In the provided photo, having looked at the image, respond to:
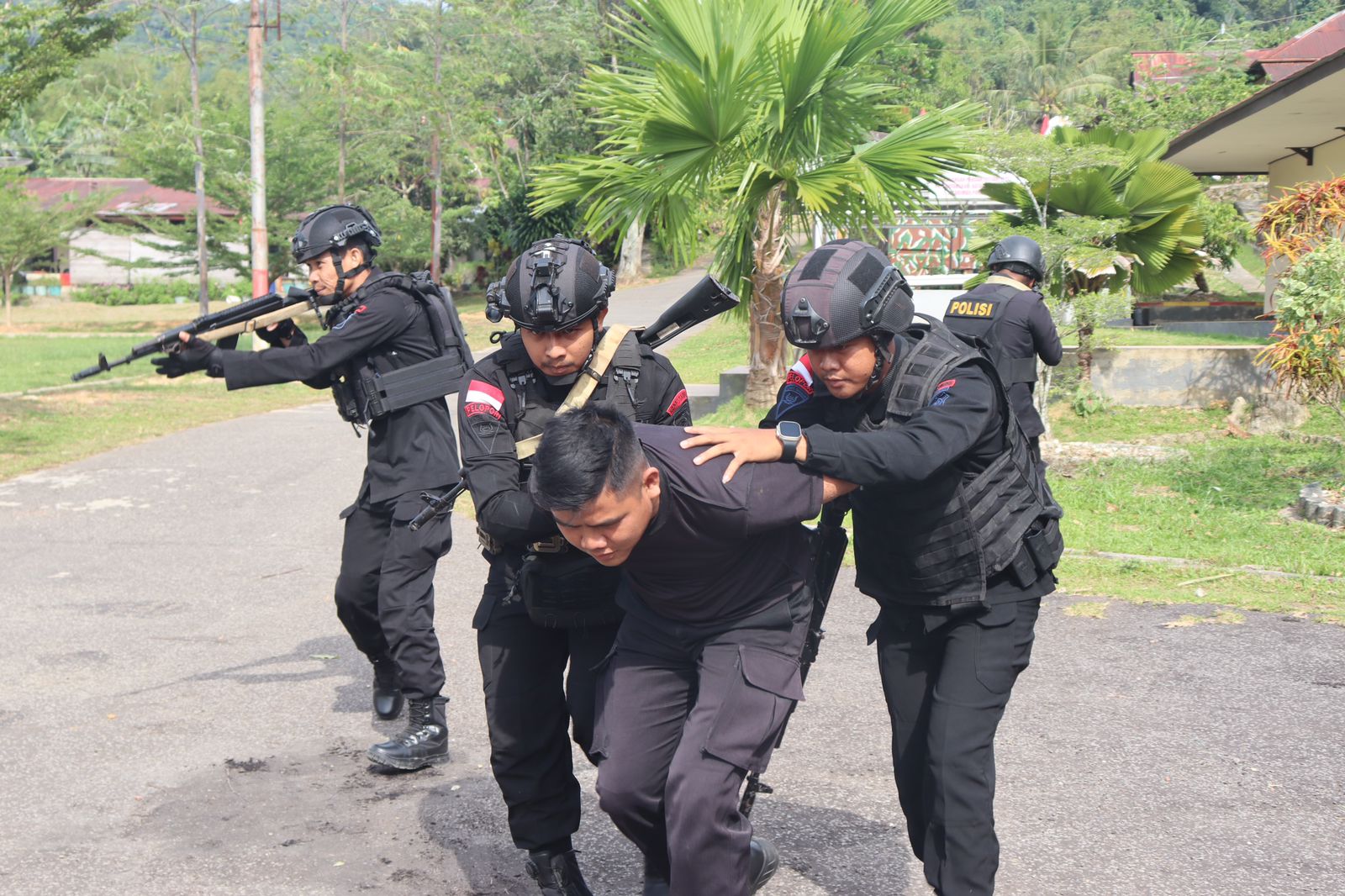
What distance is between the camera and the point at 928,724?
332 cm

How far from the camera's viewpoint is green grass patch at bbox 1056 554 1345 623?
6.82 m

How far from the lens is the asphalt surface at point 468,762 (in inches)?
155

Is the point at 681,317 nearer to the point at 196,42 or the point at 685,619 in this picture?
the point at 685,619

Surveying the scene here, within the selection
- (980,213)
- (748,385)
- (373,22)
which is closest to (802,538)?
(748,385)

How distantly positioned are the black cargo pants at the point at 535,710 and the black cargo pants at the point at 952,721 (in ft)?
2.71

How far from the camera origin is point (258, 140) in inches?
942

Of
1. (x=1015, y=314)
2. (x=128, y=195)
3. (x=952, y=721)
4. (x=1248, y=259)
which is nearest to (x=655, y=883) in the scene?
(x=952, y=721)

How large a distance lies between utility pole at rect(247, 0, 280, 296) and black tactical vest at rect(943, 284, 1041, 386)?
17.8 m

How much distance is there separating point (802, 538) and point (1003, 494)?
1.75 ft

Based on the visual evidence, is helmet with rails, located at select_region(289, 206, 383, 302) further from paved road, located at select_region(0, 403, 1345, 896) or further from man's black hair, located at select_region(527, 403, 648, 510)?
man's black hair, located at select_region(527, 403, 648, 510)

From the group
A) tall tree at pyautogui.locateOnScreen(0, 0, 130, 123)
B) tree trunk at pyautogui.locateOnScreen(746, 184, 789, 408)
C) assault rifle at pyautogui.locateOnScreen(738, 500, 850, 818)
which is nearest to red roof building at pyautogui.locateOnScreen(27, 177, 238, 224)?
tall tree at pyautogui.locateOnScreen(0, 0, 130, 123)

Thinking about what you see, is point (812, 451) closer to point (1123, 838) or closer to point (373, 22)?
point (1123, 838)

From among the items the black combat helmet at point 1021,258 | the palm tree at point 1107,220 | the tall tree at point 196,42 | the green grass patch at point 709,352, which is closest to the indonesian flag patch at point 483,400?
the black combat helmet at point 1021,258

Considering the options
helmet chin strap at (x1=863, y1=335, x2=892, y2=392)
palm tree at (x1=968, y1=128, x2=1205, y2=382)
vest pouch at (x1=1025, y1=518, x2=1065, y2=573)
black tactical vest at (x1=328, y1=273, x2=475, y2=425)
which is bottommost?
vest pouch at (x1=1025, y1=518, x2=1065, y2=573)
